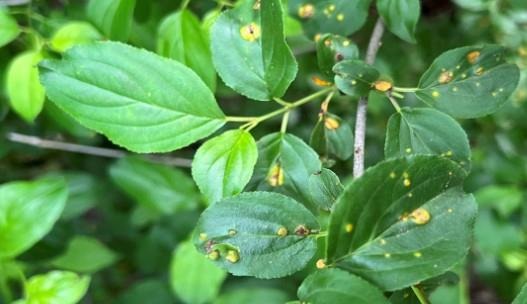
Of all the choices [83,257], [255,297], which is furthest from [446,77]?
[83,257]

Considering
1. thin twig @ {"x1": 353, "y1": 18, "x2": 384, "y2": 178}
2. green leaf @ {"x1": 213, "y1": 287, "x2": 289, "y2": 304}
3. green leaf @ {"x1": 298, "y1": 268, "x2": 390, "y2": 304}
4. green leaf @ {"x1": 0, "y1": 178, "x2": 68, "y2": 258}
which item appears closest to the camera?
green leaf @ {"x1": 298, "y1": 268, "x2": 390, "y2": 304}

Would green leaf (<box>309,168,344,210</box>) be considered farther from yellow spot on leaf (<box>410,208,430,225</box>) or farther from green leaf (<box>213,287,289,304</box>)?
green leaf (<box>213,287,289,304</box>)

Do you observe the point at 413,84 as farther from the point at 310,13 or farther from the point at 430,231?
the point at 430,231

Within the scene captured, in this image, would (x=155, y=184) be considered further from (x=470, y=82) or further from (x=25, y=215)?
(x=470, y=82)

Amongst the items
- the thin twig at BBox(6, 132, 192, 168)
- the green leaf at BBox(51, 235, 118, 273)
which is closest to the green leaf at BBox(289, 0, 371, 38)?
the thin twig at BBox(6, 132, 192, 168)

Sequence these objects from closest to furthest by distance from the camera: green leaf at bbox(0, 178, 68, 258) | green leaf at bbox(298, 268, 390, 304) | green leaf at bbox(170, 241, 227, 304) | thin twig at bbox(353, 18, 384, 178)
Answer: green leaf at bbox(298, 268, 390, 304) → thin twig at bbox(353, 18, 384, 178) → green leaf at bbox(0, 178, 68, 258) → green leaf at bbox(170, 241, 227, 304)

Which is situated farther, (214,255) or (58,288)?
(58,288)

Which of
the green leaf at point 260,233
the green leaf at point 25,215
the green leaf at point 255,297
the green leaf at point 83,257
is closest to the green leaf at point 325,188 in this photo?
the green leaf at point 260,233
